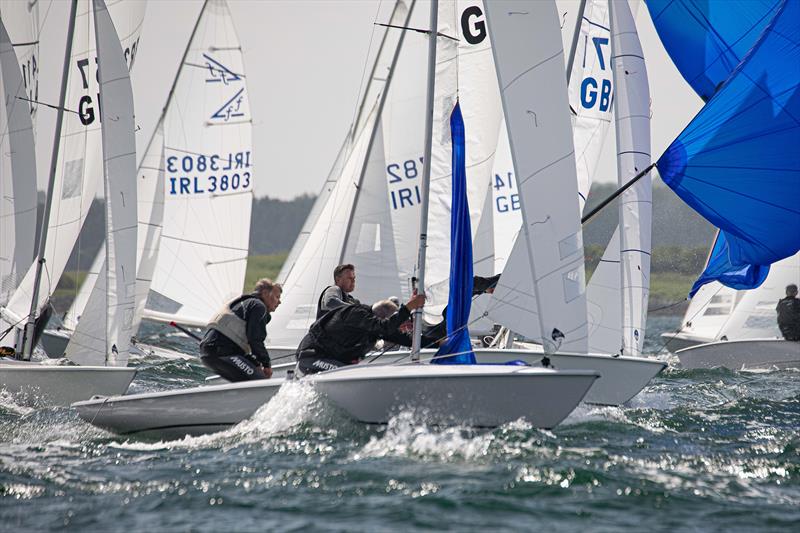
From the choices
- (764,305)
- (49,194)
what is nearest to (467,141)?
(49,194)

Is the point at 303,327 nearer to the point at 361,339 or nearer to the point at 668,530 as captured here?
the point at 361,339

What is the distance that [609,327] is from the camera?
11656mm

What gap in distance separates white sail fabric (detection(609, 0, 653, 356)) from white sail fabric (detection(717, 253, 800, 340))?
21.5ft

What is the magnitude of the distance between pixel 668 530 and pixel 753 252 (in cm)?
627

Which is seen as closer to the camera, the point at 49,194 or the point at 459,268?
the point at 459,268

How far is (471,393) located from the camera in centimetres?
747

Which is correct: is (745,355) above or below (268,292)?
below

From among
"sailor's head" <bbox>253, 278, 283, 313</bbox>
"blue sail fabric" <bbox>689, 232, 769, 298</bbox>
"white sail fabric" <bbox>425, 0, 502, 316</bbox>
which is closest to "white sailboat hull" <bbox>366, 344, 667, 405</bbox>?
"white sail fabric" <bbox>425, 0, 502, 316</bbox>

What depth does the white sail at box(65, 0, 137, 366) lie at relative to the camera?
1055 cm

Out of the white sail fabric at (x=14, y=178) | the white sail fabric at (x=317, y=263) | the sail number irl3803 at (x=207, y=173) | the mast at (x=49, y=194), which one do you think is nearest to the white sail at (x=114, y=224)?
the mast at (x=49, y=194)

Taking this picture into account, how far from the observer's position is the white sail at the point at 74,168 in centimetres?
1260

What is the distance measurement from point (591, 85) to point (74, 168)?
5.63m

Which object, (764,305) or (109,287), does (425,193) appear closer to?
(109,287)

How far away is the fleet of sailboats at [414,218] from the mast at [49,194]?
1.6 inches
